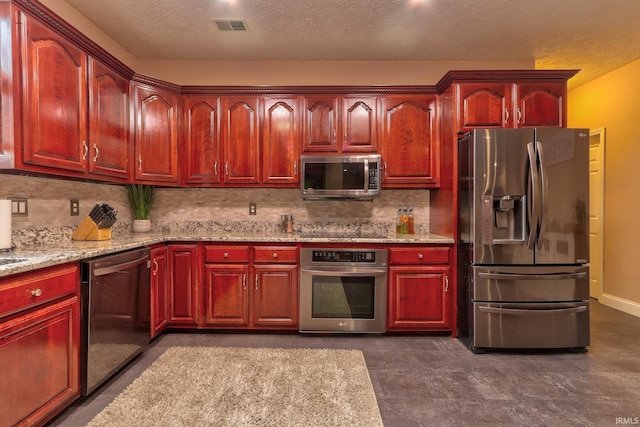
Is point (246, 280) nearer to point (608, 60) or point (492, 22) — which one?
point (492, 22)

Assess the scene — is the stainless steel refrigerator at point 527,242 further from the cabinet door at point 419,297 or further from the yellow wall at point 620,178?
the yellow wall at point 620,178

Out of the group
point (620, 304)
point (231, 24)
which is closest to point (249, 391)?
→ point (231, 24)

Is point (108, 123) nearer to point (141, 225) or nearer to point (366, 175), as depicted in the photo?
point (141, 225)

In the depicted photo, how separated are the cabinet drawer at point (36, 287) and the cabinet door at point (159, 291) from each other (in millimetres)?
925

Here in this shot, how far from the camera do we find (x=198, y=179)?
11.4 ft

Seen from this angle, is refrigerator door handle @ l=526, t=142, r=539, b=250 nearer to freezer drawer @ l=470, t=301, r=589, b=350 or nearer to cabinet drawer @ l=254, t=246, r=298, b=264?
freezer drawer @ l=470, t=301, r=589, b=350

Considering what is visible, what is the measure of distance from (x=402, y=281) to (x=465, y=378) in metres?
0.93

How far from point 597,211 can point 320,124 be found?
3751mm

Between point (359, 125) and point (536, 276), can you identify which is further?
point (359, 125)

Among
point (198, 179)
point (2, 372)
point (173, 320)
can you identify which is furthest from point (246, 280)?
point (2, 372)

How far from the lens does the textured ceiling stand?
8.90ft

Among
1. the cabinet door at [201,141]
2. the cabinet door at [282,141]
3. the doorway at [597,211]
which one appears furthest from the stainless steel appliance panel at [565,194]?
the cabinet door at [201,141]

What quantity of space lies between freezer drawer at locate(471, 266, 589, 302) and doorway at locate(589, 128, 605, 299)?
6.49 feet

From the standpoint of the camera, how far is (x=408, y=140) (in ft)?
11.2
